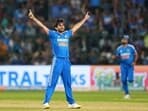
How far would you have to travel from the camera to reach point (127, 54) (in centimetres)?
2414

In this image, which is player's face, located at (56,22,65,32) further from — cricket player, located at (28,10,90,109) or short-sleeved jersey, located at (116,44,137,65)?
short-sleeved jersey, located at (116,44,137,65)

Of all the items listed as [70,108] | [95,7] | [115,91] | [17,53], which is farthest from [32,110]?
[95,7]

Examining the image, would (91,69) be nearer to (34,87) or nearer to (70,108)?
(34,87)

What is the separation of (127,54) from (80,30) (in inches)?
299

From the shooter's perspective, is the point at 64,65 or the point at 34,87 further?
the point at 34,87

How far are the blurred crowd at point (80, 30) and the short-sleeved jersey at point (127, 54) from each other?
18.9 feet

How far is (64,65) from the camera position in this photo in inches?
673

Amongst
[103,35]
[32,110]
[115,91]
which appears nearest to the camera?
[32,110]

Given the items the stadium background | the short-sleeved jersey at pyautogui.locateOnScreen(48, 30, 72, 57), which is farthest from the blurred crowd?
the short-sleeved jersey at pyautogui.locateOnScreen(48, 30, 72, 57)

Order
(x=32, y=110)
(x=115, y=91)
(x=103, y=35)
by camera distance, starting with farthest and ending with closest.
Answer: (x=103, y=35) < (x=115, y=91) < (x=32, y=110)

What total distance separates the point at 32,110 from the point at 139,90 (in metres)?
12.9

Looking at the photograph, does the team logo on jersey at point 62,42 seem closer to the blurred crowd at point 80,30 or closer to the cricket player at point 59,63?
the cricket player at point 59,63

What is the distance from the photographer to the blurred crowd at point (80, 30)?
30.6m

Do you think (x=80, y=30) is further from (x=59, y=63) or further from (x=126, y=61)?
(x=59, y=63)
